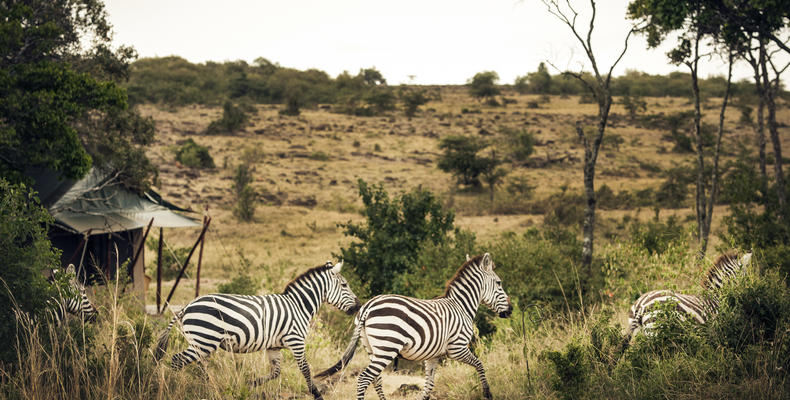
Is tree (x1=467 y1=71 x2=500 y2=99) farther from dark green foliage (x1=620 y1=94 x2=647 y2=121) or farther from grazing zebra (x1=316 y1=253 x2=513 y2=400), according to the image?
grazing zebra (x1=316 y1=253 x2=513 y2=400)

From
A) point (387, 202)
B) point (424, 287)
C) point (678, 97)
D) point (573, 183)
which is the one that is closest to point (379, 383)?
point (424, 287)

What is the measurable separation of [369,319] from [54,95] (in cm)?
702

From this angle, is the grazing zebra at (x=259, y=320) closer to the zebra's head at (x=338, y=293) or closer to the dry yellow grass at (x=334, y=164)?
the zebra's head at (x=338, y=293)

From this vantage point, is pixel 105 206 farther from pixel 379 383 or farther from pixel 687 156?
pixel 687 156

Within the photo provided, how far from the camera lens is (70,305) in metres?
6.18


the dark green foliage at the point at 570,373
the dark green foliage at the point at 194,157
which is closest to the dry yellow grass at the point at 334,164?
the dark green foliage at the point at 194,157

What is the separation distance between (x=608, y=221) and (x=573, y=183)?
8.79m

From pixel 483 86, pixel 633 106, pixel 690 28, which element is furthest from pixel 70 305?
pixel 483 86

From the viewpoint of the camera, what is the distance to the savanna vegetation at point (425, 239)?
182 inches

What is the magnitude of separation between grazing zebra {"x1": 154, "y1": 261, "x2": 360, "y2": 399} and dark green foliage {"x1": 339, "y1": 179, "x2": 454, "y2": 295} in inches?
236

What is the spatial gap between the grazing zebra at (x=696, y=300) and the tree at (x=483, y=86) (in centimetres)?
5495

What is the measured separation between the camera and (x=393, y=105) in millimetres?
53938

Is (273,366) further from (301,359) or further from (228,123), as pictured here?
(228,123)

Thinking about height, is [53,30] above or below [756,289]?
above
